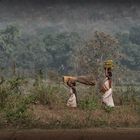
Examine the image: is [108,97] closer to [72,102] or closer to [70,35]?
[72,102]

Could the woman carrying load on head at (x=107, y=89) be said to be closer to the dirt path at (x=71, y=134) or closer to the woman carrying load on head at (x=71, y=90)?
the woman carrying load on head at (x=71, y=90)

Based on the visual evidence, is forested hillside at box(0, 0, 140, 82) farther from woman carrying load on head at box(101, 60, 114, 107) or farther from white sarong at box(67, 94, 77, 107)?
white sarong at box(67, 94, 77, 107)

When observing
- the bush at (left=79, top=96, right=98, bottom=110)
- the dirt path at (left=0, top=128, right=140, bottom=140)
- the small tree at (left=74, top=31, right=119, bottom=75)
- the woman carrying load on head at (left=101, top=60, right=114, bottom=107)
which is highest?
the small tree at (left=74, top=31, right=119, bottom=75)

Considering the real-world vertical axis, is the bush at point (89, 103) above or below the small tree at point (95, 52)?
below

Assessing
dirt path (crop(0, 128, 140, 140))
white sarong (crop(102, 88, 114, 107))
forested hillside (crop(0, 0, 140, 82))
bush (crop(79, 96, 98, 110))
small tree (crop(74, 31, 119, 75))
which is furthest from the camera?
forested hillside (crop(0, 0, 140, 82))

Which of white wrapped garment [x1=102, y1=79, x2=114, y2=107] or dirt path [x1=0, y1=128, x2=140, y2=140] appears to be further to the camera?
white wrapped garment [x1=102, y1=79, x2=114, y2=107]

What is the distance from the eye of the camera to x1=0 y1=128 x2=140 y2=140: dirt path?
389 centimetres

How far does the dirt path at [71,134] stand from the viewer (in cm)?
389

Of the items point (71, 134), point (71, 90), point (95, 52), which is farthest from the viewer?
point (95, 52)

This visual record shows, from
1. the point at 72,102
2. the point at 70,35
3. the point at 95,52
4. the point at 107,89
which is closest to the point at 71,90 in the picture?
the point at 72,102

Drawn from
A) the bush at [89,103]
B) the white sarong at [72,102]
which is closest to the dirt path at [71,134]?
the bush at [89,103]

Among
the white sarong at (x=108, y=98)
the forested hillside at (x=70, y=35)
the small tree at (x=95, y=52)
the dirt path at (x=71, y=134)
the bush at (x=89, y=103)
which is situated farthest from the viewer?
the forested hillside at (x=70, y=35)

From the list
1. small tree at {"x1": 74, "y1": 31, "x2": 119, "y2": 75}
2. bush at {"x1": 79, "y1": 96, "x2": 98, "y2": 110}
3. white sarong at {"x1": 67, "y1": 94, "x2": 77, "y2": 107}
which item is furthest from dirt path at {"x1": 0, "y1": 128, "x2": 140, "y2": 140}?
small tree at {"x1": 74, "y1": 31, "x2": 119, "y2": 75}

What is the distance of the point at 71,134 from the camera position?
3.92 metres
